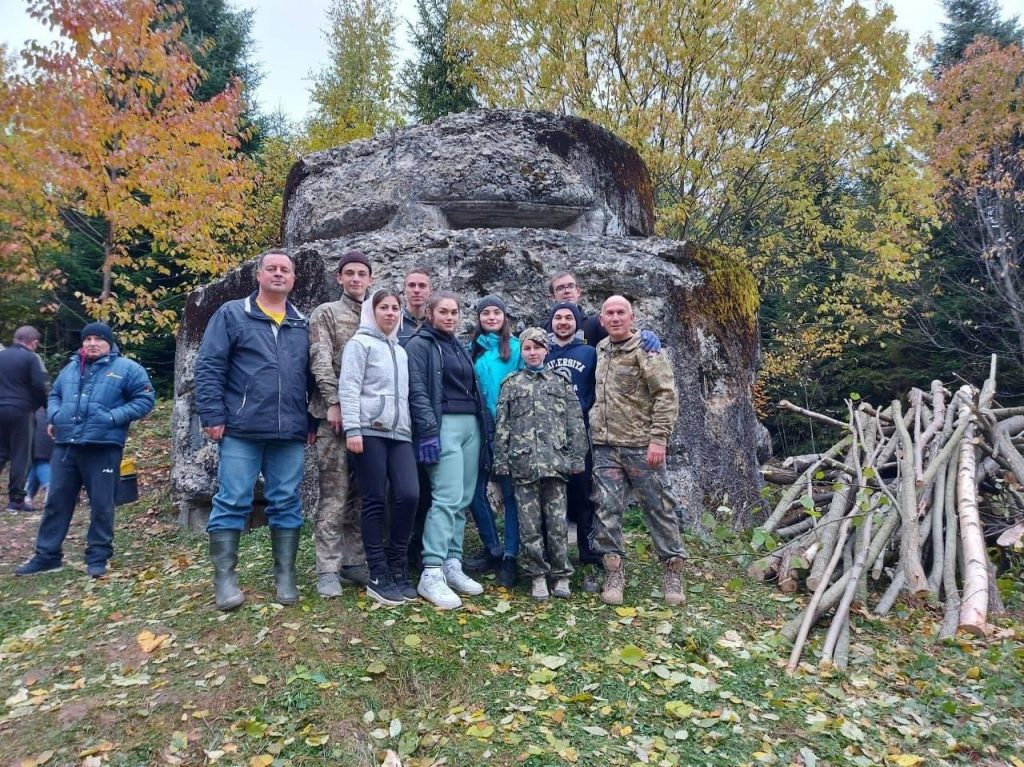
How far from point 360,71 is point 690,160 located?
1131cm

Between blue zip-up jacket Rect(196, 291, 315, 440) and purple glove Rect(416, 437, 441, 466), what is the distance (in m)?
0.70

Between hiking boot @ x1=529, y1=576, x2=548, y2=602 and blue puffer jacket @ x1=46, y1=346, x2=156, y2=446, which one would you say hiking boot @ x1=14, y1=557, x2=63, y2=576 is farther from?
hiking boot @ x1=529, y1=576, x2=548, y2=602

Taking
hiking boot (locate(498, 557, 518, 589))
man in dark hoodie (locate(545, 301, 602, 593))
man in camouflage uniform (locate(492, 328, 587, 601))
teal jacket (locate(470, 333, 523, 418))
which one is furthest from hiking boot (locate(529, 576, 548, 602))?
teal jacket (locate(470, 333, 523, 418))

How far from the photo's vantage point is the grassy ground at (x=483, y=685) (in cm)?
291

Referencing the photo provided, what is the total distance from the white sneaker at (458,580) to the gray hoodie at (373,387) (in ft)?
2.97

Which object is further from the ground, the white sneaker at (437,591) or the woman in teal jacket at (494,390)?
the woman in teal jacket at (494,390)

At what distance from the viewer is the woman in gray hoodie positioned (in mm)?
4051

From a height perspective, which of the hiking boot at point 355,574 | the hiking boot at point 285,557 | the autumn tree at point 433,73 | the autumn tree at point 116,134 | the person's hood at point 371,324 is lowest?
the hiking boot at point 355,574

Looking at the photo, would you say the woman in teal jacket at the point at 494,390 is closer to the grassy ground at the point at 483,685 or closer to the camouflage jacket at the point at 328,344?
the grassy ground at the point at 483,685

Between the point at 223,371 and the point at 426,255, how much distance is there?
2.49 metres

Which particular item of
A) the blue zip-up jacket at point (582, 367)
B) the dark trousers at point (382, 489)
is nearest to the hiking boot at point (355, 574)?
the dark trousers at point (382, 489)

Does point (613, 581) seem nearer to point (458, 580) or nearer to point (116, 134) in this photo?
point (458, 580)

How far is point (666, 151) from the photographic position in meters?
12.6

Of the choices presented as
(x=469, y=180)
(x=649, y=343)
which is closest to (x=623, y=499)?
(x=649, y=343)
